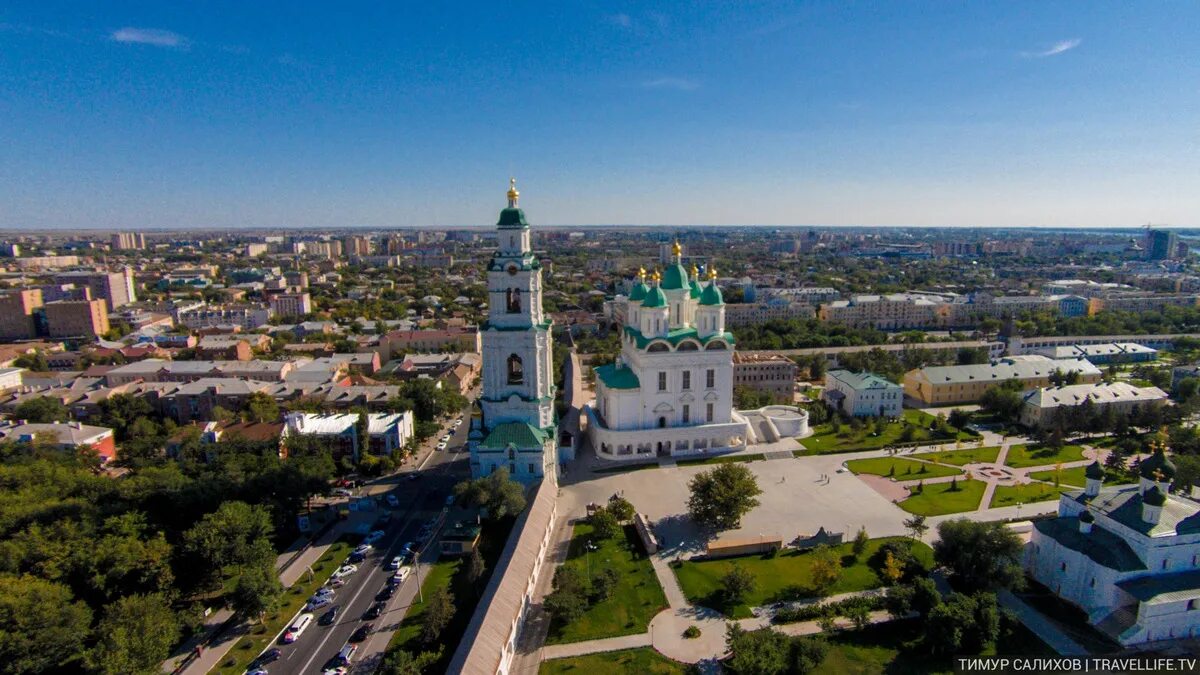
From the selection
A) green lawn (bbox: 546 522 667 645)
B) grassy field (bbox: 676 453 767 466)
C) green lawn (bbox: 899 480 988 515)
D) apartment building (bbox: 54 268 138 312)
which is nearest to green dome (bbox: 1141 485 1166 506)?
green lawn (bbox: 899 480 988 515)

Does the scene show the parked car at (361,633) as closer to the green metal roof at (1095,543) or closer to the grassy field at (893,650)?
the grassy field at (893,650)

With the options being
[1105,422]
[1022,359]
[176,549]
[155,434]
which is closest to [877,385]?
[1105,422]

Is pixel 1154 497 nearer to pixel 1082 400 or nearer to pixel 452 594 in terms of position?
pixel 1082 400

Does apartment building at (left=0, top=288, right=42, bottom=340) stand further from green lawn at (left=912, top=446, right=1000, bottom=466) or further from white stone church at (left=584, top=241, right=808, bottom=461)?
green lawn at (left=912, top=446, right=1000, bottom=466)

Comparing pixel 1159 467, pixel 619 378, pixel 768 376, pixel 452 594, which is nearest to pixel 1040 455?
pixel 1159 467

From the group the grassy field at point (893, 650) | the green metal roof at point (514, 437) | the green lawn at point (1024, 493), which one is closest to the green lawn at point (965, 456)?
the green lawn at point (1024, 493)
